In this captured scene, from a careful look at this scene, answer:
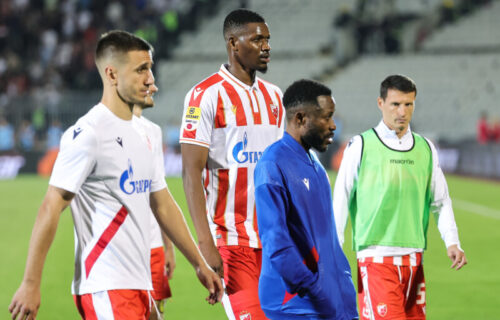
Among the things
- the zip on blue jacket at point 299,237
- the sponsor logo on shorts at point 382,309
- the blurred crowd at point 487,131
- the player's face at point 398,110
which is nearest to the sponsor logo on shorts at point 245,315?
the zip on blue jacket at point 299,237

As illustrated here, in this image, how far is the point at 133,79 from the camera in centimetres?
387

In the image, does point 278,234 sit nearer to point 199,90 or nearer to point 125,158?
point 125,158

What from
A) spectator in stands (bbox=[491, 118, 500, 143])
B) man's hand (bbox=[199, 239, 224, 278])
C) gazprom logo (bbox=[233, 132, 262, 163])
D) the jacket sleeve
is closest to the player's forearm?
the jacket sleeve

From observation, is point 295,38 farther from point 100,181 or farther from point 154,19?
point 100,181

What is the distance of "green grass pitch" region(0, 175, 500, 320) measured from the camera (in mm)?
8227

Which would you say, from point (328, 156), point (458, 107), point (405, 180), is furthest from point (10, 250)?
point (458, 107)

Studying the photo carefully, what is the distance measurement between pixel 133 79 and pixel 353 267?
6.88 meters

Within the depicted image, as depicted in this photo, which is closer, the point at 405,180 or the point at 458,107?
the point at 405,180

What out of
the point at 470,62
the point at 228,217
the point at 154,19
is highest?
the point at 154,19

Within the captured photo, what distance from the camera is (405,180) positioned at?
18.2 ft

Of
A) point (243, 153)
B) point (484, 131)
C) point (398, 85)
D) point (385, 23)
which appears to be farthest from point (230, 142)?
point (385, 23)

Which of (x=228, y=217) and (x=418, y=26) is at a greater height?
(x=418, y=26)

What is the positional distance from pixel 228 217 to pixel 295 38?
103 ft

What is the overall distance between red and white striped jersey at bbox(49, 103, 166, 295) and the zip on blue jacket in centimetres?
63
